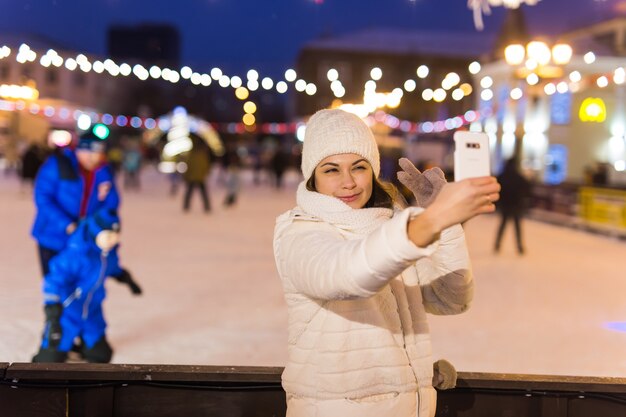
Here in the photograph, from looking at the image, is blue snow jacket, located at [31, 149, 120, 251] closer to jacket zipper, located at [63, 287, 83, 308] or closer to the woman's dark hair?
jacket zipper, located at [63, 287, 83, 308]

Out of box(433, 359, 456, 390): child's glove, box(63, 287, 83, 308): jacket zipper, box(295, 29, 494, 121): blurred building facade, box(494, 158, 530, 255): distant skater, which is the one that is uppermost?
box(295, 29, 494, 121): blurred building facade

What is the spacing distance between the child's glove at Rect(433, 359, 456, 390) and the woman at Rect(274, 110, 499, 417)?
1.13 feet

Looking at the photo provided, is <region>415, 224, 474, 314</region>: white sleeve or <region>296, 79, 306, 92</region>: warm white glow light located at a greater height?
<region>296, 79, 306, 92</region>: warm white glow light

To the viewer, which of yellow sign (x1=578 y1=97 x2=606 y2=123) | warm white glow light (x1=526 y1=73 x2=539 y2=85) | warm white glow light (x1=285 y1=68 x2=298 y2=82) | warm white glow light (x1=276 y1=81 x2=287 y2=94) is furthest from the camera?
warm white glow light (x1=276 y1=81 x2=287 y2=94)

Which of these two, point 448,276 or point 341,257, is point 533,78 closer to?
point 448,276

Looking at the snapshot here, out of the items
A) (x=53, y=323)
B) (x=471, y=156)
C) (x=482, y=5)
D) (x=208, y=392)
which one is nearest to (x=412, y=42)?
(x=482, y=5)

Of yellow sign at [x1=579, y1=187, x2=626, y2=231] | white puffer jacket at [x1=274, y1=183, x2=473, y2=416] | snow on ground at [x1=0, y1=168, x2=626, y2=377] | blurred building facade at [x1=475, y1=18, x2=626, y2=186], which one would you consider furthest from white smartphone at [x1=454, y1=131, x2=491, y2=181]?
blurred building facade at [x1=475, y1=18, x2=626, y2=186]

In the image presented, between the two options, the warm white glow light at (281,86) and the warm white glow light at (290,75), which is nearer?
the warm white glow light at (290,75)

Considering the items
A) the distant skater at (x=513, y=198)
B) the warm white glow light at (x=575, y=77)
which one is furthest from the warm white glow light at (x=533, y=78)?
the distant skater at (x=513, y=198)

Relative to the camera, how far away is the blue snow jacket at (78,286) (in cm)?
439

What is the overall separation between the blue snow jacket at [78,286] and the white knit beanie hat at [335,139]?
9.51ft

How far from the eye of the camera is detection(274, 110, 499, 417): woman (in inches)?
69.5

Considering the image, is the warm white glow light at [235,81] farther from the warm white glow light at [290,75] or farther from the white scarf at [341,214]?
the white scarf at [341,214]

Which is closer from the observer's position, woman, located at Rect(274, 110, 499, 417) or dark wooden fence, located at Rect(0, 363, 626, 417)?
woman, located at Rect(274, 110, 499, 417)
